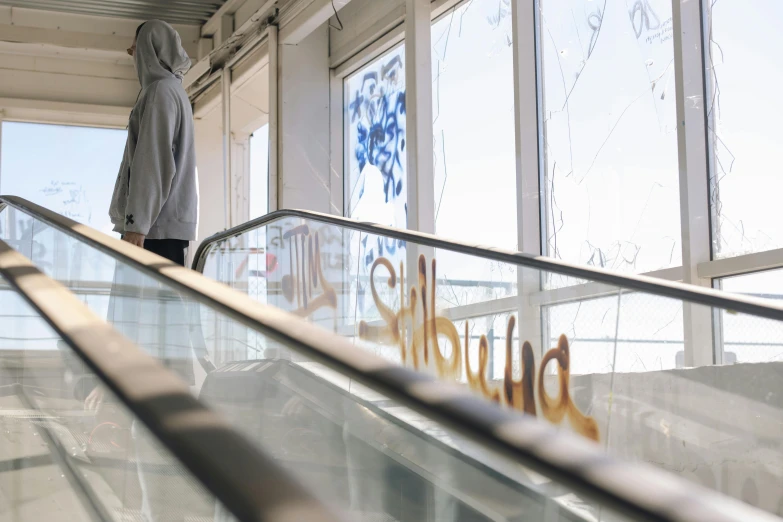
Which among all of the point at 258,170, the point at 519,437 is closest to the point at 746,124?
the point at 519,437

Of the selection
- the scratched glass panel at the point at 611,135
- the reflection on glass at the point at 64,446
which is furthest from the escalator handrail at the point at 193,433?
the scratched glass panel at the point at 611,135

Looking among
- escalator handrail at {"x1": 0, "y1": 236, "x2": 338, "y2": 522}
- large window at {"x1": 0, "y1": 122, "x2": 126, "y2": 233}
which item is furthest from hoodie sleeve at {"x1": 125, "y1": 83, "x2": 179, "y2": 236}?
large window at {"x1": 0, "y1": 122, "x2": 126, "y2": 233}

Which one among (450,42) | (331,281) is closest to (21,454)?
(331,281)

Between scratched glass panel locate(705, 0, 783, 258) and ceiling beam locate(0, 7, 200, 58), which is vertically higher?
ceiling beam locate(0, 7, 200, 58)

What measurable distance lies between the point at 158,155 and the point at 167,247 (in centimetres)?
41

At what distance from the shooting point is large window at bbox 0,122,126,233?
943 centimetres

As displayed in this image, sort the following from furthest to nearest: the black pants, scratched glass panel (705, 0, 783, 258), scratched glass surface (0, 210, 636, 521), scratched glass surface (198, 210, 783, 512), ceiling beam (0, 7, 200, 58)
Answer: ceiling beam (0, 7, 200, 58) → the black pants → scratched glass panel (705, 0, 783, 258) → scratched glass surface (198, 210, 783, 512) → scratched glass surface (0, 210, 636, 521)

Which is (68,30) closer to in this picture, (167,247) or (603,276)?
(167,247)

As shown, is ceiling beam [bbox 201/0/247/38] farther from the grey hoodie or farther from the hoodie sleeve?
the hoodie sleeve

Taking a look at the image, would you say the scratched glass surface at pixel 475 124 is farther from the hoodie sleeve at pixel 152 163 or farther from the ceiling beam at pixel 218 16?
the ceiling beam at pixel 218 16

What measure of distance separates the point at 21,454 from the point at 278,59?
588cm

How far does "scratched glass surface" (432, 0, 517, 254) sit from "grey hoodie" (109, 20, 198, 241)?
5.76ft

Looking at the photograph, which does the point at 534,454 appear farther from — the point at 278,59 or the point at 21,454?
the point at 278,59

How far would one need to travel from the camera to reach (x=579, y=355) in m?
3.05
